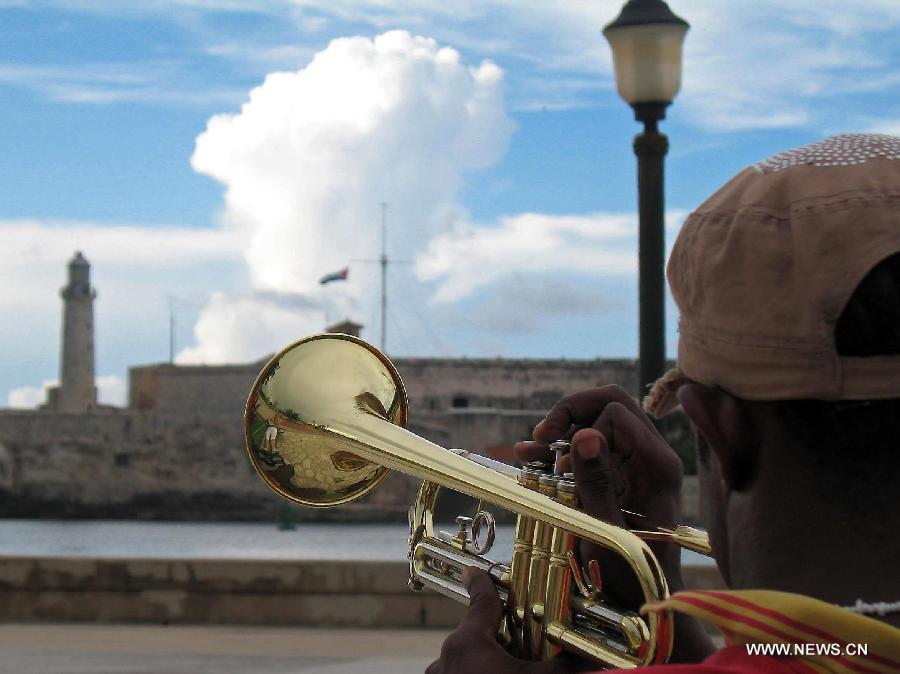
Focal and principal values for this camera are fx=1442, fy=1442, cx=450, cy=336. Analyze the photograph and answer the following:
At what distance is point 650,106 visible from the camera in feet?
20.6

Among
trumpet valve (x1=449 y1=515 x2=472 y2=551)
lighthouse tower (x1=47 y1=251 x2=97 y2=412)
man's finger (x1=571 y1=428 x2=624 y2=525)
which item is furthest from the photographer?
lighthouse tower (x1=47 y1=251 x2=97 y2=412)

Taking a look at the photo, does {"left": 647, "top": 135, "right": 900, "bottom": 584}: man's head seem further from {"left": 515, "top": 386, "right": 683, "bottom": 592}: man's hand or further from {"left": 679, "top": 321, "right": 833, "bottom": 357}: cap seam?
{"left": 515, "top": 386, "right": 683, "bottom": 592}: man's hand

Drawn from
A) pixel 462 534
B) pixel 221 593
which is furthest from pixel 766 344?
pixel 221 593

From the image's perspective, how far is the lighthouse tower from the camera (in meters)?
55.6

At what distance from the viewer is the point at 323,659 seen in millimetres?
6414

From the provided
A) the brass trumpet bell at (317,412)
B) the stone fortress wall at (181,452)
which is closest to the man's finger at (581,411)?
the brass trumpet bell at (317,412)

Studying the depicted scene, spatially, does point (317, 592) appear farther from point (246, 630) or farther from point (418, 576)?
point (418, 576)

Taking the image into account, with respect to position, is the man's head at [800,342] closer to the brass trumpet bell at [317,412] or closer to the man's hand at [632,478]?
the man's hand at [632,478]

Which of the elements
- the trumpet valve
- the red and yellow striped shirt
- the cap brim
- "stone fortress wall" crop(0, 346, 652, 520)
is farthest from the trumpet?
"stone fortress wall" crop(0, 346, 652, 520)

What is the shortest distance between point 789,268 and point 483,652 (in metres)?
0.78

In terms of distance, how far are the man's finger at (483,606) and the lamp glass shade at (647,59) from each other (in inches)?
181

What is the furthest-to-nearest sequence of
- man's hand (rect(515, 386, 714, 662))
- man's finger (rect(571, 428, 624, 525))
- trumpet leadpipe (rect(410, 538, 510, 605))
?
trumpet leadpipe (rect(410, 538, 510, 605)) < man's hand (rect(515, 386, 714, 662)) < man's finger (rect(571, 428, 624, 525))

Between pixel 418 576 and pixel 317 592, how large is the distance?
204 inches

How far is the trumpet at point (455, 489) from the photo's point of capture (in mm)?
1724
